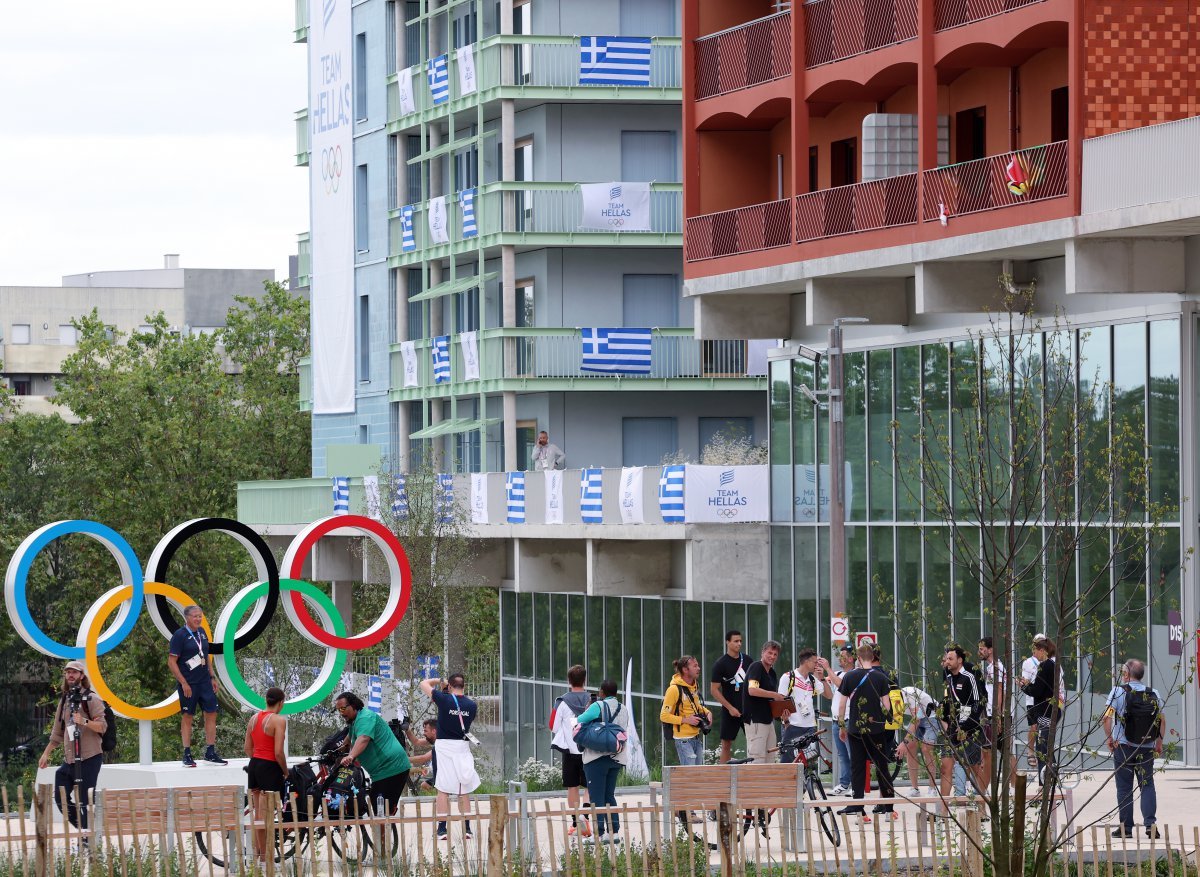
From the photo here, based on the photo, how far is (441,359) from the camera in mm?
58594

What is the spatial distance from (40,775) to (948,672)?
11.0 m

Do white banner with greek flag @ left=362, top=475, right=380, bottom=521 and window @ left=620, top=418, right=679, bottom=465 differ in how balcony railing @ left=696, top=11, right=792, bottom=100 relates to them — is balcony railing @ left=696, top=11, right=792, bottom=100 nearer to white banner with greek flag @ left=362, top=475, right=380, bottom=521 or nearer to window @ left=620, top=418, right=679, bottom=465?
white banner with greek flag @ left=362, top=475, right=380, bottom=521

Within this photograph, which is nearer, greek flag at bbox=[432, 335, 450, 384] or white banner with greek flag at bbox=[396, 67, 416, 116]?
Answer: greek flag at bbox=[432, 335, 450, 384]

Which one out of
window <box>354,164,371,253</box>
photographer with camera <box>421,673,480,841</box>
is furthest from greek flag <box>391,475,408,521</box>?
photographer with camera <box>421,673,480,841</box>

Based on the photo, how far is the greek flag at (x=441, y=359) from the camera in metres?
58.3

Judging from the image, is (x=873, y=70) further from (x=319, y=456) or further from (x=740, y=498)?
(x=319, y=456)

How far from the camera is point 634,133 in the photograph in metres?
56.0

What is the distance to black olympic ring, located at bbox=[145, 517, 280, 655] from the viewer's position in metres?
30.8

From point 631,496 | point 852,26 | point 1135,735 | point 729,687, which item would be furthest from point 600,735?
point 631,496

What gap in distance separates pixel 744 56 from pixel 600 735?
19.8 metres

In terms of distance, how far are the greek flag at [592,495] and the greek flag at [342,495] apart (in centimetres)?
1024

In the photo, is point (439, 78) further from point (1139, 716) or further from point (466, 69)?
point (1139, 716)

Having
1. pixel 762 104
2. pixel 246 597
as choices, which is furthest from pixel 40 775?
pixel 762 104

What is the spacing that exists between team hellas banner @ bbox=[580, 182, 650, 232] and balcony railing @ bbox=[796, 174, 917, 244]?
55.5 ft
